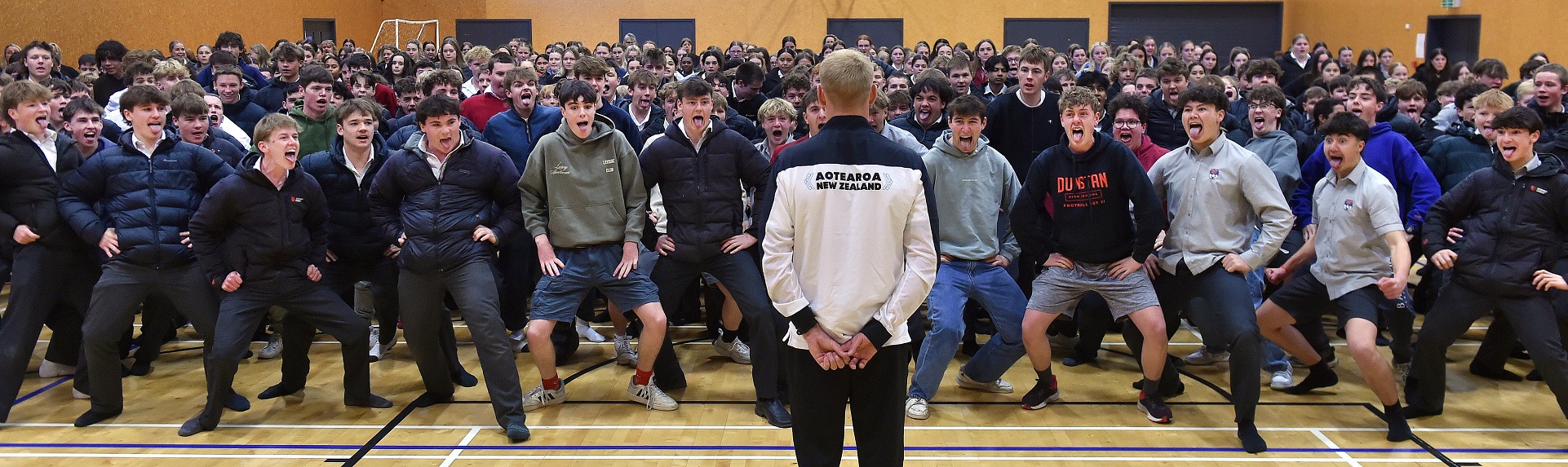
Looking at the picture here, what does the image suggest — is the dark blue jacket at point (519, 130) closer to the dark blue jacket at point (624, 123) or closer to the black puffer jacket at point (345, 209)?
the dark blue jacket at point (624, 123)

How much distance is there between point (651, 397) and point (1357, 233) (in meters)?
3.76

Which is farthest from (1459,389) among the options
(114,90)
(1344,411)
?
(114,90)

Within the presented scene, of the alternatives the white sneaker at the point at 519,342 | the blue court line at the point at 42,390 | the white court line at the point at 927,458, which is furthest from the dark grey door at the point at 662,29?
the white court line at the point at 927,458

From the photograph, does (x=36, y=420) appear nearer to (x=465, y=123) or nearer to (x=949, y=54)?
(x=465, y=123)

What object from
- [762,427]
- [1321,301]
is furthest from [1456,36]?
[762,427]

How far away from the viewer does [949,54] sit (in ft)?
45.3

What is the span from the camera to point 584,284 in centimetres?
588

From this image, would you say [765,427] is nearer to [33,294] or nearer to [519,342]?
[519,342]

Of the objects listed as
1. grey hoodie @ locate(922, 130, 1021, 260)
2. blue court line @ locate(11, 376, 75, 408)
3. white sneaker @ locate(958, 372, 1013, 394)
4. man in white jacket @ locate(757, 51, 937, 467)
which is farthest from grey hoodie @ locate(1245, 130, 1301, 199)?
blue court line @ locate(11, 376, 75, 408)

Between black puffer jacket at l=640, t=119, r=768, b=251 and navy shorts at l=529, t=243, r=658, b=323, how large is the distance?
34cm

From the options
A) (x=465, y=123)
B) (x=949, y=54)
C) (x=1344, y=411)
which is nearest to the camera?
(x=1344, y=411)

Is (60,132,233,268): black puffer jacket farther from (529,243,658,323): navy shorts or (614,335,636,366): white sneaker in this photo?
(614,335,636,366): white sneaker

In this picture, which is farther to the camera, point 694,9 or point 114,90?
point 694,9

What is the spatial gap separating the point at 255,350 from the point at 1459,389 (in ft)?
24.7
